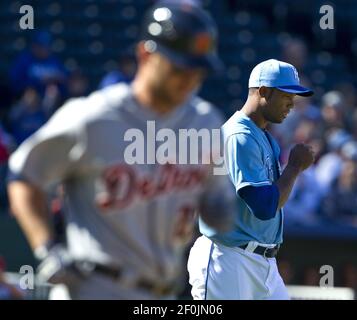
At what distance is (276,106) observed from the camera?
5848 mm

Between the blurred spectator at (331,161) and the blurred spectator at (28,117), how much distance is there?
2.83m

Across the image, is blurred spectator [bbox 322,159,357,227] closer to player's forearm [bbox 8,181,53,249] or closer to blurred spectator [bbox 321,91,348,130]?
blurred spectator [bbox 321,91,348,130]

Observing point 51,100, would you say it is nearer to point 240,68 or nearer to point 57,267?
point 240,68

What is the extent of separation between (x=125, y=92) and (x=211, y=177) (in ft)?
1.55

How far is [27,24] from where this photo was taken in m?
13.2

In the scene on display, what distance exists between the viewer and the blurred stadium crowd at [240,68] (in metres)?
10.9

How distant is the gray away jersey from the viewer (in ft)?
12.2

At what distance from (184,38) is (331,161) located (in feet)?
24.8

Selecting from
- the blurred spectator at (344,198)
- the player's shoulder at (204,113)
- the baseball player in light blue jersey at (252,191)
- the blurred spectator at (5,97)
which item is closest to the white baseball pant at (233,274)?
the baseball player in light blue jersey at (252,191)

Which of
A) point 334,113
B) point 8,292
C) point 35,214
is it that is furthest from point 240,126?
point 334,113

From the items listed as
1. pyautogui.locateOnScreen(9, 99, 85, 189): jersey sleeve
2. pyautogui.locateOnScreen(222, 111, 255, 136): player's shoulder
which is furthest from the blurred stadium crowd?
pyautogui.locateOnScreen(9, 99, 85, 189): jersey sleeve

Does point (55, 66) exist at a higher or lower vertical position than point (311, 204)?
higher
